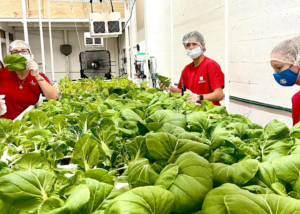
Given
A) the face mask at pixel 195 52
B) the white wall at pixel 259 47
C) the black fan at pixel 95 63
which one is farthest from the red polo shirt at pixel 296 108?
the black fan at pixel 95 63

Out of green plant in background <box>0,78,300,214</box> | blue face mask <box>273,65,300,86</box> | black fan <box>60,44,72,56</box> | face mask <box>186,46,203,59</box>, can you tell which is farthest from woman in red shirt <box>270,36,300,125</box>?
black fan <box>60,44,72,56</box>

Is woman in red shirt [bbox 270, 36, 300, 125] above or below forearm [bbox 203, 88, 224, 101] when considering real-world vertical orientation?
above

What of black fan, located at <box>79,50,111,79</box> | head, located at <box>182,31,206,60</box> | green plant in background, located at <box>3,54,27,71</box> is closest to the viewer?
green plant in background, located at <box>3,54,27,71</box>

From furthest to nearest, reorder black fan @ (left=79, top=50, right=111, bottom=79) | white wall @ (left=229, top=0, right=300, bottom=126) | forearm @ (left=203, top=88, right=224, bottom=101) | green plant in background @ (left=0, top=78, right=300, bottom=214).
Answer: black fan @ (left=79, top=50, right=111, bottom=79) < forearm @ (left=203, top=88, right=224, bottom=101) < white wall @ (left=229, top=0, right=300, bottom=126) < green plant in background @ (left=0, top=78, right=300, bottom=214)

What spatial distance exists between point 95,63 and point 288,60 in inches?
182

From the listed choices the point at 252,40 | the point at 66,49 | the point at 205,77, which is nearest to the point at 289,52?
the point at 252,40

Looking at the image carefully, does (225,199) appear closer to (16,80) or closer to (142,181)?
(142,181)

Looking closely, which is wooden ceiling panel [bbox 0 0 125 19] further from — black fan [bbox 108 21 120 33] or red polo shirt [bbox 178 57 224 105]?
red polo shirt [bbox 178 57 224 105]

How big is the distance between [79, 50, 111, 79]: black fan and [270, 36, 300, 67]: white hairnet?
450 centimetres

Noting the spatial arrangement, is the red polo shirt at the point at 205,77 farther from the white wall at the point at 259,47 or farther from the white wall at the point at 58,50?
the white wall at the point at 58,50

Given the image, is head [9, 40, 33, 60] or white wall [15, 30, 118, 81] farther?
white wall [15, 30, 118, 81]

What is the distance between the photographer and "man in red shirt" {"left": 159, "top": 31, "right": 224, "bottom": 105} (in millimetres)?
2562

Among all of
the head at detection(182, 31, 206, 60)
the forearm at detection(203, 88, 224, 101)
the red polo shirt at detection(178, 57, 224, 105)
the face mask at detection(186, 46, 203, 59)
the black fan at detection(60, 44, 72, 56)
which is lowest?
the forearm at detection(203, 88, 224, 101)

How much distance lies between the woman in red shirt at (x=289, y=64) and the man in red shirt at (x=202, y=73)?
Result: 2.91ft
